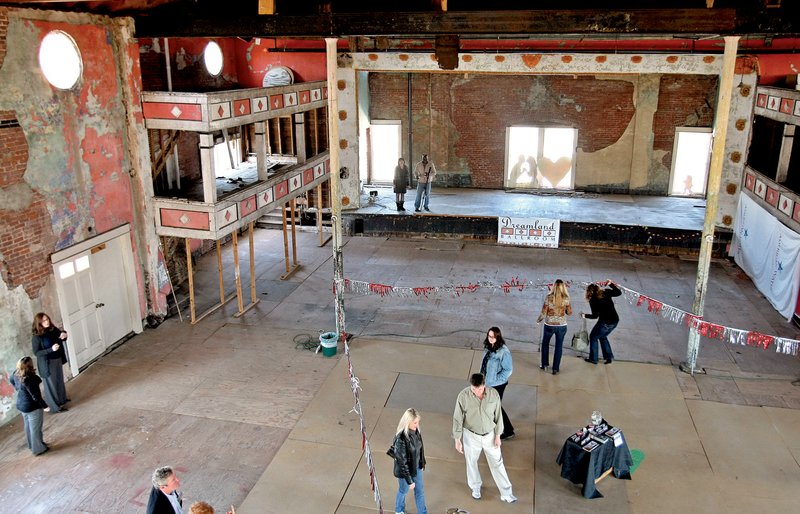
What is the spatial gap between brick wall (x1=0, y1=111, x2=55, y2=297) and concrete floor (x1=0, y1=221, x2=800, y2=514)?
7.03 feet

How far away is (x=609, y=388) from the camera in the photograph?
35.7ft

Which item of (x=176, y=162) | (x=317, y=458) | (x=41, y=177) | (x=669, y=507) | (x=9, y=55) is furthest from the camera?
(x=176, y=162)

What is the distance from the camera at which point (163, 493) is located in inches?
240

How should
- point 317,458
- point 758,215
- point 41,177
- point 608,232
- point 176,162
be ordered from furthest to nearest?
point 608,232 < point 758,215 < point 176,162 < point 41,177 < point 317,458

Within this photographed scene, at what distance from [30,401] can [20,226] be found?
285 centimetres

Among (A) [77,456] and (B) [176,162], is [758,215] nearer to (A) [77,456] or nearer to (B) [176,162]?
(B) [176,162]

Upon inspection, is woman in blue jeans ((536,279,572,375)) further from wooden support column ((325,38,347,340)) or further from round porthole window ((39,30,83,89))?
round porthole window ((39,30,83,89))

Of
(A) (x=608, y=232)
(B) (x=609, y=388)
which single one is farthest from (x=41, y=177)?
(A) (x=608, y=232)

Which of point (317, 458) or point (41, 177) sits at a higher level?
point (41, 177)

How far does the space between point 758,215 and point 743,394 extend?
7124mm

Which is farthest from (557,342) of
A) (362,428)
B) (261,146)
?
(261,146)

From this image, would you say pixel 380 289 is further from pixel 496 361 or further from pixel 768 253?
pixel 768 253

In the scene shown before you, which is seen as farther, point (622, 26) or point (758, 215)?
point (758, 215)

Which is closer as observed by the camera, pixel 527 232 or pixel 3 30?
pixel 3 30
